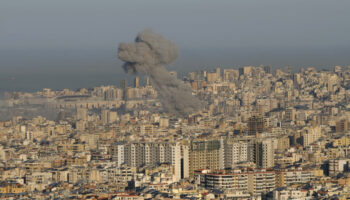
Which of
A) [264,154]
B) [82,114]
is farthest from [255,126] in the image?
[82,114]

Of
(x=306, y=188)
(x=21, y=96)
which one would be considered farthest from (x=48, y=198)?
(x=21, y=96)

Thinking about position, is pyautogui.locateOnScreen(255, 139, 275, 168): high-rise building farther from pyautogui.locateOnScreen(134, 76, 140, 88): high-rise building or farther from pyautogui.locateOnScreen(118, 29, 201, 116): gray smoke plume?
pyautogui.locateOnScreen(134, 76, 140, 88): high-rise building

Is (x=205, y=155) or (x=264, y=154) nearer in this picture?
(x=205, y=155)

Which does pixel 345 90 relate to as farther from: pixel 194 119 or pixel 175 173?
pixel 175 173

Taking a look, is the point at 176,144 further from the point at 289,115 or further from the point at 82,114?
the point at 289,115

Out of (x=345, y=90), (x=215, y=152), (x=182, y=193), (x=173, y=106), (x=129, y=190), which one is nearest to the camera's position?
(x=182, y=193)

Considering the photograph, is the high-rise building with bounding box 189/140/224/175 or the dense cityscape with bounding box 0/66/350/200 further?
the high-rise building with bounding box 189/140/224/175

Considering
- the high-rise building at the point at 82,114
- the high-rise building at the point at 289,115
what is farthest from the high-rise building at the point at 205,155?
the high-rise building at the point at 289,115

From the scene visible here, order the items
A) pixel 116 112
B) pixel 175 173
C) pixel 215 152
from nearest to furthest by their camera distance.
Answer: pixel 175 173, pixel 215 152, pixel 116 112

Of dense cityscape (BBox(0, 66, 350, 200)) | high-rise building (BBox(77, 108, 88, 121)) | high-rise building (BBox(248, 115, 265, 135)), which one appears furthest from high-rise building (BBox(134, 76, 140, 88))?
high-rise building (BBox(248, 115, 265, 135))
